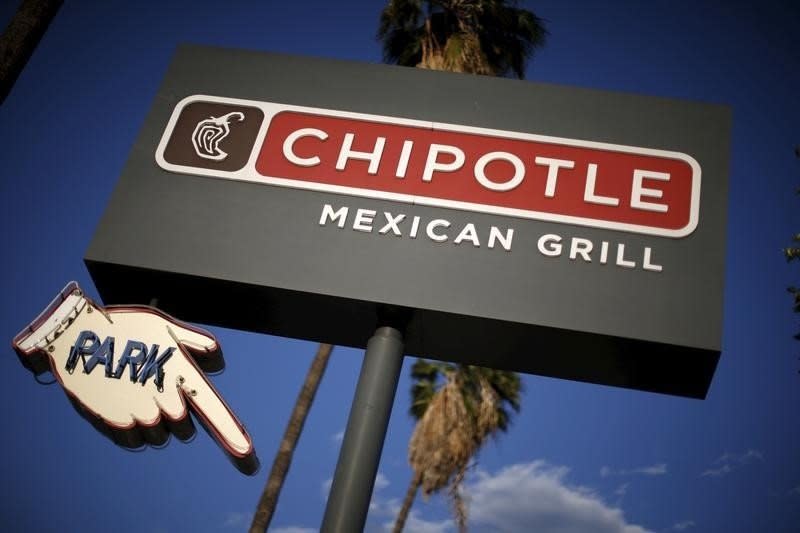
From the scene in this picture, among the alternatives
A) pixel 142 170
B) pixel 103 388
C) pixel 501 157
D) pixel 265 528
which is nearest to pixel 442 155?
pixel 501 157

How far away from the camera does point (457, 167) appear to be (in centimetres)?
689

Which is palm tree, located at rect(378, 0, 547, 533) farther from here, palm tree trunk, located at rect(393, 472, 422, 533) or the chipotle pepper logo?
the chipotle pepper logo

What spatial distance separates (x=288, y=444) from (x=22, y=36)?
7.77 metres

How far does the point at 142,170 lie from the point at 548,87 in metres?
3.44

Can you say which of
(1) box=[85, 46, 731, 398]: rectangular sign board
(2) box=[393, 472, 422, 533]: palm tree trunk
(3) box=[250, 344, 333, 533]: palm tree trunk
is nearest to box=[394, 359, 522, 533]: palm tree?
(2) box=[393, 472, 422, 533]: palm tree trunk

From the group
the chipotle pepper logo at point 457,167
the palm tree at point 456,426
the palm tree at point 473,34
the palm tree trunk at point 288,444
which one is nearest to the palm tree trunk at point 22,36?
the chipotle pepper logo at point 457,167

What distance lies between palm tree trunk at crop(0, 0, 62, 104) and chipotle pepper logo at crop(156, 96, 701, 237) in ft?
4.21

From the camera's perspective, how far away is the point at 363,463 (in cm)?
558

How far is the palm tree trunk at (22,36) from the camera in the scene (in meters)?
7.02

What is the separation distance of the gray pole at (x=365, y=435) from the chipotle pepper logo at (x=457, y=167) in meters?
1.27

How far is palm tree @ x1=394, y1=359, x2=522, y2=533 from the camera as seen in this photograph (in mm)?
20562

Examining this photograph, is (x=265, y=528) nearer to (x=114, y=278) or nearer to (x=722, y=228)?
(x=114, y=278)

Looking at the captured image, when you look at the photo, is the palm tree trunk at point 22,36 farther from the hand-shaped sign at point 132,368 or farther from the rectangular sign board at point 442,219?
the hand-shaped sign at point 132,368

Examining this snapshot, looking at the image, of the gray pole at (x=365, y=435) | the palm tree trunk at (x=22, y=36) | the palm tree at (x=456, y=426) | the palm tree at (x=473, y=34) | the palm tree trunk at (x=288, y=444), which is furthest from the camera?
the palm tree at (x=456, y=426)
